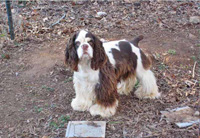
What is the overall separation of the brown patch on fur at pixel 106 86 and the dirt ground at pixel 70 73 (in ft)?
0.97

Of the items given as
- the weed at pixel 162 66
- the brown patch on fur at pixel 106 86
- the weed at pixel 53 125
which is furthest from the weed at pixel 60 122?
the weed at pixel 162 66

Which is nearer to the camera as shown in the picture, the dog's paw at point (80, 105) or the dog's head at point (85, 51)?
the dog's head at point (85, 51)

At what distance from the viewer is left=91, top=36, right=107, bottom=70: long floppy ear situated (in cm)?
411

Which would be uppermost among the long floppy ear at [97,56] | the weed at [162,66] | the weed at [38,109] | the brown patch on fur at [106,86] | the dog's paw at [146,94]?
the long floppy ear at [97,56]

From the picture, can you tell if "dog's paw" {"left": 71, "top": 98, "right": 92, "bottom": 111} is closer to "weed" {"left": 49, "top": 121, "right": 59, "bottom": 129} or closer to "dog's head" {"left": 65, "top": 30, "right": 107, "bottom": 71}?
"weed" {"left": 49, "top": 121, "right": 59, "bottom": 129}

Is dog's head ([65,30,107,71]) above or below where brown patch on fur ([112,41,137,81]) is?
above

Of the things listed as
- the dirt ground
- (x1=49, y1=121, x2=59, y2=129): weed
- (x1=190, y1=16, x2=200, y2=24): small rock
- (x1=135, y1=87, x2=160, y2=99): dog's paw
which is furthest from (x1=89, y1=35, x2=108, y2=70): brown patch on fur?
(x1=190, y1=16, x2=200, y2=24): small rock

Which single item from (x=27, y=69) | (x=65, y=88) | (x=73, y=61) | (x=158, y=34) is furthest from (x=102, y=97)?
(x=158, y=34)

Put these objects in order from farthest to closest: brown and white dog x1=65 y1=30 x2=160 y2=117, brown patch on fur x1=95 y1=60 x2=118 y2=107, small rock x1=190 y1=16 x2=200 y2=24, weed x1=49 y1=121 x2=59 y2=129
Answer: small rock x1=190 y1=16 x2=200 y2=24 → weed x1=49 y1=121 x2=59 y2=129 → brown patch on fur x1=95 y1=60 x2=118 y2=107 → brown and white dog x1=65 y1=30 x2=160 y2=117

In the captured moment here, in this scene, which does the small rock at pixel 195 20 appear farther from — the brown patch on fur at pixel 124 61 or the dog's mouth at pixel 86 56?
the dog's mouth at pixel 86 56

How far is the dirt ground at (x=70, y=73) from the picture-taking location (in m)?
4.45

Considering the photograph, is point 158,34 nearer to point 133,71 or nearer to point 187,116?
point 133,71

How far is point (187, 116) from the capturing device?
4414 millimetres

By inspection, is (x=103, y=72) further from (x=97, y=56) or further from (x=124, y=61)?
(x=124, y=61)
